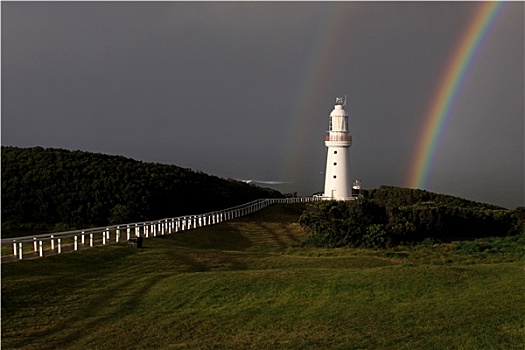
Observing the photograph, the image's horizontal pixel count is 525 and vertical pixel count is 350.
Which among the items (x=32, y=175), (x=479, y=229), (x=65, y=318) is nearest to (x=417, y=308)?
(x=65, y=318)

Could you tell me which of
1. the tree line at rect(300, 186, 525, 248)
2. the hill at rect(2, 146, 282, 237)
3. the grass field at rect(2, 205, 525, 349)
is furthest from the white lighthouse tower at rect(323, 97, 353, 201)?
the grass field at rect(2, 205, 525, 349)

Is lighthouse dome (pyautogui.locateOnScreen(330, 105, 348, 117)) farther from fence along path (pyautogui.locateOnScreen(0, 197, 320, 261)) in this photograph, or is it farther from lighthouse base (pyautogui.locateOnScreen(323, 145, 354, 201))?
fence along path (pyautogui.locateOnScreen(0, 197, 320, 261))

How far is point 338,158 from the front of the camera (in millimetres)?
53531

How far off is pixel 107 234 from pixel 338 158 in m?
32.4

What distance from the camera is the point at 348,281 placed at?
51.3 ft

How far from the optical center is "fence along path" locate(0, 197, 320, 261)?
64.0 feet

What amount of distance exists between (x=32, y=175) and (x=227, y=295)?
24.9 metres

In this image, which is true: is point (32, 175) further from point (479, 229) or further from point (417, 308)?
point (417, 308)

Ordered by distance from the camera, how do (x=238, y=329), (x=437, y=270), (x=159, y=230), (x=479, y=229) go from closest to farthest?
(x=238, y=329) < (x=437, y=270) < (x=159, y=230) < (x=479, y=229)

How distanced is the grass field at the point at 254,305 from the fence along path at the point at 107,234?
36.8 inches

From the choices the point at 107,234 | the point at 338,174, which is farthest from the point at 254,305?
the point at 338,174

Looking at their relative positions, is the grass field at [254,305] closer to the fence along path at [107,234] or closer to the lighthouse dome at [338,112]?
the fence along path at [107,234]

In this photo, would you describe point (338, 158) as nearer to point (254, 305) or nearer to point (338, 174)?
point (338, 174)

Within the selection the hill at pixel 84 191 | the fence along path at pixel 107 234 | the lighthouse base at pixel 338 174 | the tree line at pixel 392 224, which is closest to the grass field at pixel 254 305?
the fence along path at pixel 107 234
